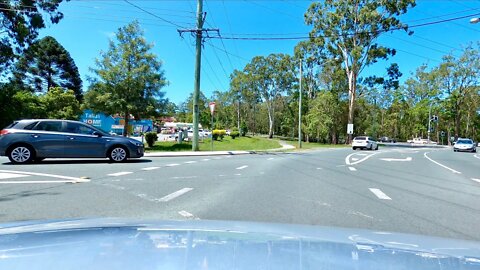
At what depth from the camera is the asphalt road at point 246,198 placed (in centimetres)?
641

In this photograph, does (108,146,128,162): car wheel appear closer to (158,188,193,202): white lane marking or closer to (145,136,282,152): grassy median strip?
(158,188,193,202): white lane marking

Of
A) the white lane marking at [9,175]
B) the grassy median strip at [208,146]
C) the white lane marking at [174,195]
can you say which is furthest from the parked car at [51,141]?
the grassy median strip at [208,146]

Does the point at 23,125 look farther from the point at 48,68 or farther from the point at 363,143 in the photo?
the point at 48,68

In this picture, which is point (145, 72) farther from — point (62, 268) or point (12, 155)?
point (62, 268)

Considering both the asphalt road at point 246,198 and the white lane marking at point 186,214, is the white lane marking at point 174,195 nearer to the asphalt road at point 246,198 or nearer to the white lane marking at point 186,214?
the asphalt road at point 246,198

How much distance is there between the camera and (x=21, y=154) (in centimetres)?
1410

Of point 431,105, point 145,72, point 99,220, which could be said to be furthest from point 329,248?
point 431,105

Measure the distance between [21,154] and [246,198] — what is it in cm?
973

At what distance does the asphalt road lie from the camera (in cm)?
641

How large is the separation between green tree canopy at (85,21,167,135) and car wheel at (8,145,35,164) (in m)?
14.3

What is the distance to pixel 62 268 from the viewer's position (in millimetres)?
2443

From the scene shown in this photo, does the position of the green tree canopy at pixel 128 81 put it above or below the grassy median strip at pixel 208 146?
above

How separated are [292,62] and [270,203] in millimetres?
54816

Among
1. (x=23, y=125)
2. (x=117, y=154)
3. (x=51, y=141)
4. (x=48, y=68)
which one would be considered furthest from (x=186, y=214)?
(x=48, y=68)
